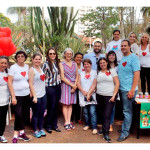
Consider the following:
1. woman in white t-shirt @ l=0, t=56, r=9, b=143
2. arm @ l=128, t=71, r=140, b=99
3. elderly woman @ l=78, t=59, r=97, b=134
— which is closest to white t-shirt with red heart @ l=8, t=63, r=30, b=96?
woman in white t-shirt @ l=0, t=56, r=9, b=143

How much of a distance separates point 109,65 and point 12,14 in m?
32.8

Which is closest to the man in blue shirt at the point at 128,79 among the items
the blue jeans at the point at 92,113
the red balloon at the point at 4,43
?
the blue jeans at the point at 92,113

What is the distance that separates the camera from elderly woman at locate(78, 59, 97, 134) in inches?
144

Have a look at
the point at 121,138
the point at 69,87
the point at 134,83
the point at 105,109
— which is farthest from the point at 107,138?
the point at 69,87

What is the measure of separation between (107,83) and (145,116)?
91 centimetres

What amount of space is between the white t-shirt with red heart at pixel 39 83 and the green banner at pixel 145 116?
1801 mm

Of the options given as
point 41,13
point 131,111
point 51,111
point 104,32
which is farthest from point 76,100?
point 104,32

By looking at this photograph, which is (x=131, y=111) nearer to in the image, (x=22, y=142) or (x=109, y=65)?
(x=109, y=65)

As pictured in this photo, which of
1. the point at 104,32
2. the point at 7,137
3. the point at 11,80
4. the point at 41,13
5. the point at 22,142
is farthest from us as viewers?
the point at 104,32

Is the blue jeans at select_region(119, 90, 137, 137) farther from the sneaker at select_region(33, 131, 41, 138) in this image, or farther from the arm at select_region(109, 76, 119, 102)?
the sneaker at select_region(33, 131, 41, 138)

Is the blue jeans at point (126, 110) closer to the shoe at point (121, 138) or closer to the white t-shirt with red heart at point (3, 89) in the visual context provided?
the shoe at point (121, 138)

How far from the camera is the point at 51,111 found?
3641 millimetres

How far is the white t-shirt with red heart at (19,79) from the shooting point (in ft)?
9.95

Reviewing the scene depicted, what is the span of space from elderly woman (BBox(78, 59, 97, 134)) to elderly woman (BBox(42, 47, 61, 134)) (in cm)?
46
